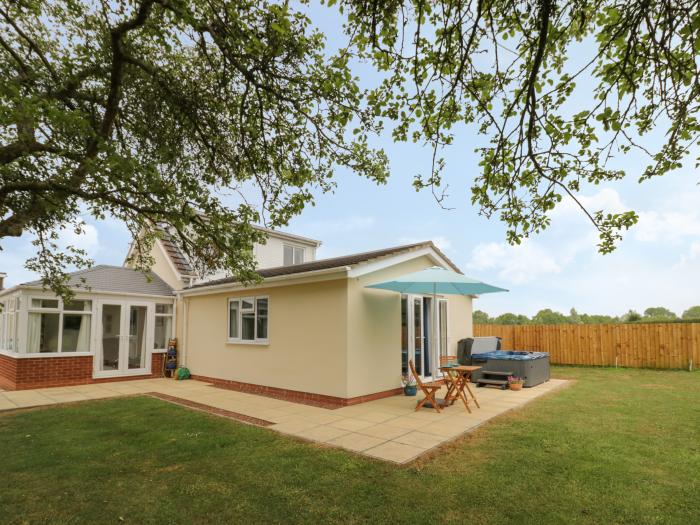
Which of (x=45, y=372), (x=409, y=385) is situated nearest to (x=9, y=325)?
(x=45, y=372)

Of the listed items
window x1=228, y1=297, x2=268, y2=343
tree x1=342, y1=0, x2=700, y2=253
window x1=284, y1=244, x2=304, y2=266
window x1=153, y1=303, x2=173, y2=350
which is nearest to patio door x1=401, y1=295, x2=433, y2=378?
window x1=228, y1=297, x2=268, y2=343

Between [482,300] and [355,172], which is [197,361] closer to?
[355,172]

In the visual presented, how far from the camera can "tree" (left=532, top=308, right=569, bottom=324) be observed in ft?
88.8

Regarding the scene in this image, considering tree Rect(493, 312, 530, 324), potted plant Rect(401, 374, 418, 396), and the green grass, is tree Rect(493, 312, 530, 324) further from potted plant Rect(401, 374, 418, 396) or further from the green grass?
the green grass

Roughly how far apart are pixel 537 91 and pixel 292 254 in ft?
54.6

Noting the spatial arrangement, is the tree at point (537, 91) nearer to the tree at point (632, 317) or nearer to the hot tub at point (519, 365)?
the hot tub at point (519, 365)

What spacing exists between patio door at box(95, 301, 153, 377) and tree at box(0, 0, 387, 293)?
5374 millimetres

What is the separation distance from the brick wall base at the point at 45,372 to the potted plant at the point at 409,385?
889cm

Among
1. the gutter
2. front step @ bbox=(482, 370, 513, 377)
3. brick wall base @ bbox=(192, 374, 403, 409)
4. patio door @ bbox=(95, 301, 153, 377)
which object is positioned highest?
the gutter

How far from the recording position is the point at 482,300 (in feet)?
51.0

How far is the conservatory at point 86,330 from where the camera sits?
11133mm

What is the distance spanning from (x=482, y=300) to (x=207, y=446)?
12098 millimetres

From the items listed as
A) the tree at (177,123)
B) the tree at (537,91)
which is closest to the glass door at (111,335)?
the tree at (177,123)

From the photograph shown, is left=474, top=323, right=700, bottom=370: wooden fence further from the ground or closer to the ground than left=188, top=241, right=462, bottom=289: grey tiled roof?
closer to the ground
